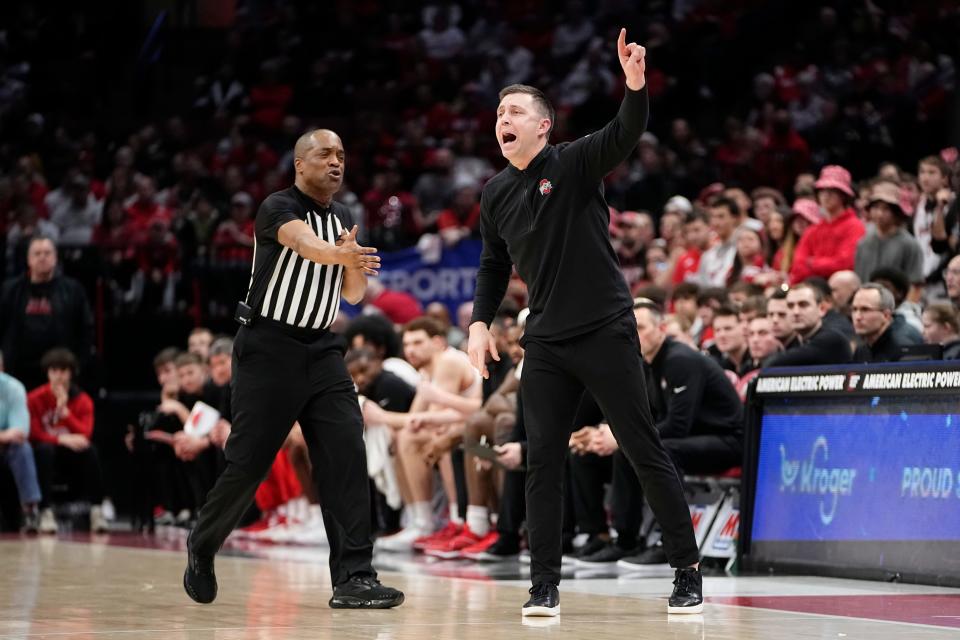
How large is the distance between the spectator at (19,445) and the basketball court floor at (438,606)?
357 cm

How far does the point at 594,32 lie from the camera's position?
2103 centimetres

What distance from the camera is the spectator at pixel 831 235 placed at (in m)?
12.1

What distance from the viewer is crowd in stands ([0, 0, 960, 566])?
10203mm

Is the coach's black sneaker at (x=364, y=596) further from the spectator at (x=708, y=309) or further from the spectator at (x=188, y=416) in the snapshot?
the spectator at (x=188, y=416)

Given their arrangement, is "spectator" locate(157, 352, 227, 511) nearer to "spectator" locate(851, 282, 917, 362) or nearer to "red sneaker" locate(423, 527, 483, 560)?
"red sneaker" locate(423, 527, 483, 560)

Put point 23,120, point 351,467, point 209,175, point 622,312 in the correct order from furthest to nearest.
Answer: point 23,120
point 209,175
point 351,467
point 622,312

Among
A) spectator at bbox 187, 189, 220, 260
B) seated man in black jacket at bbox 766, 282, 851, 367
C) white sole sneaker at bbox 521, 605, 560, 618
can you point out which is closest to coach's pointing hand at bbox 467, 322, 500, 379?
white sole sneaker at bbox 521, 605, 560, 618

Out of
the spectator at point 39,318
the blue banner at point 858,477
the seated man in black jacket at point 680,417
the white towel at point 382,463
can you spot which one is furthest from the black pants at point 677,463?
the spectator at point 39,318

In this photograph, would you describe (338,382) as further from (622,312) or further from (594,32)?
(594,32)

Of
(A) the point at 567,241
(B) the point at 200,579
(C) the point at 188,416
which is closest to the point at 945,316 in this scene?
(A) the point at 567,241

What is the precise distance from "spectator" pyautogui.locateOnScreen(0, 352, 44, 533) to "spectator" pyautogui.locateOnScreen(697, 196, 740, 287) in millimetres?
5916

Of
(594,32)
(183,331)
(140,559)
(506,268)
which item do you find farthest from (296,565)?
(594,32)

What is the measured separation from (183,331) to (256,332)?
9.27 m

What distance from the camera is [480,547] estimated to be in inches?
411
